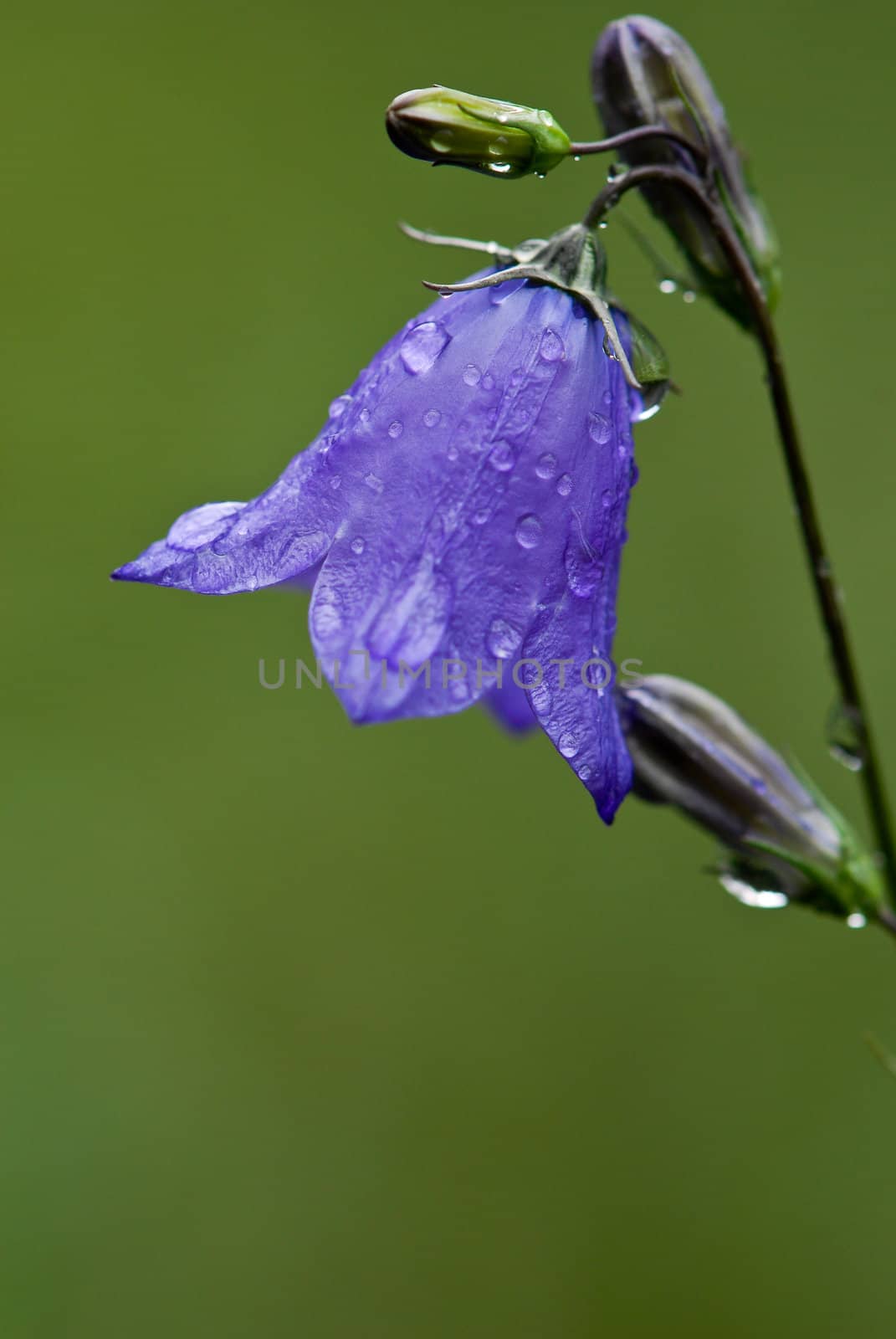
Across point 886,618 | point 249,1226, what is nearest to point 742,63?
point 886,618

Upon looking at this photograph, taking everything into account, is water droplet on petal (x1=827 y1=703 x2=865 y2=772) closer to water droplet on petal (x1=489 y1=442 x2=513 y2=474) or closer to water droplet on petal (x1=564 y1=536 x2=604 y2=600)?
water droplet on petal (x1=564 y1=536 x2=604 y2=600)

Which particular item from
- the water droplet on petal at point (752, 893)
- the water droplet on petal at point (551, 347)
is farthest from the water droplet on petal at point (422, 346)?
the water droplet on petal at point (752, 893)

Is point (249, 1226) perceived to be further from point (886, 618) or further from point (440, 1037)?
point (886, 618)

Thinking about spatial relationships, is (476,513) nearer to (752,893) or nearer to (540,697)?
(540,697)

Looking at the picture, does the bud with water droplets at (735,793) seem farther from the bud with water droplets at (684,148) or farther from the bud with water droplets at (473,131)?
the bud with water droplets at (473,131)

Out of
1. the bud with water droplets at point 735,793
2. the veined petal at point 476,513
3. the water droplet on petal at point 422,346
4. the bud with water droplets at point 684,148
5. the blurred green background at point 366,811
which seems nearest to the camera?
the veined petal at point 476,513

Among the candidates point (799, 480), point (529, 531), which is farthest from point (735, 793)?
point (529, 531)

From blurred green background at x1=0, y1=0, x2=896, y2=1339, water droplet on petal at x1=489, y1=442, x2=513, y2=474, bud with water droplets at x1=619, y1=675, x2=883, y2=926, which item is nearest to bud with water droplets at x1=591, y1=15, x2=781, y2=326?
water droplet on petal at x1=489, y1=442, x2=513, y2=474
